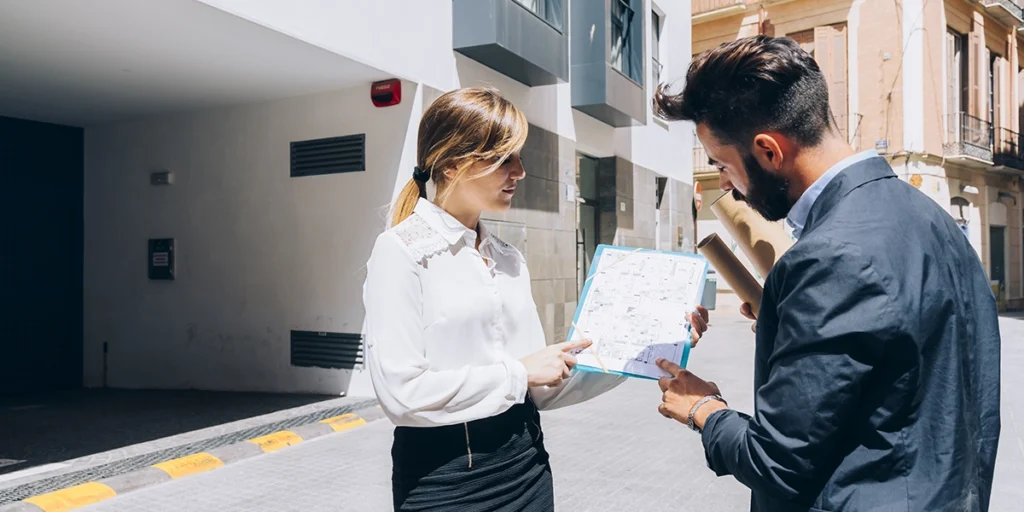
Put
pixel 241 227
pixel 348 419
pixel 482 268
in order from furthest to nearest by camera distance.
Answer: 1. pixel 241 227
2. pixel 348 419
3. pixel 482 268

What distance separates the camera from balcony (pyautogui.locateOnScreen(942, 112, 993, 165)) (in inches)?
819

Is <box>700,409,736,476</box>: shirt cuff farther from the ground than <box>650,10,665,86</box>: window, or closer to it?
closer to it

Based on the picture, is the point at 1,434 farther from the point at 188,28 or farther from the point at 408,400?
the point at 408,400

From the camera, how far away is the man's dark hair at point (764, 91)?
5.01ft

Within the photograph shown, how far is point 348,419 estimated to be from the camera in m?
7.09

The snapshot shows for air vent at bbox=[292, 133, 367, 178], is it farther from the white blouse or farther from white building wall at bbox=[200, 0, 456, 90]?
the white blouse

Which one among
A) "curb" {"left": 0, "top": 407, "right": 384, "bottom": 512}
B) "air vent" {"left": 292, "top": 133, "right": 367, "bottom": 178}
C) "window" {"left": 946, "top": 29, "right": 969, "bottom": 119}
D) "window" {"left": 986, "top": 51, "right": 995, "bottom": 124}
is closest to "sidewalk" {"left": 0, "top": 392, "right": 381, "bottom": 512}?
"curb" {"left": 0, "top": 407, "right": 384, "bottom": 512}

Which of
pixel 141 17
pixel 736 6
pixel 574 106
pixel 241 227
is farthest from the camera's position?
pixel 736 6

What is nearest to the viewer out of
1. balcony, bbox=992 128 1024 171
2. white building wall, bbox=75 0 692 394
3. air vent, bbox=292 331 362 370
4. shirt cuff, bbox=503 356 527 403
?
shirt cuff, bbox=503 356 527 403

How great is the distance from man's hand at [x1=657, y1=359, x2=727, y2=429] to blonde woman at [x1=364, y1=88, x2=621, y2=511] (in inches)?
12.1

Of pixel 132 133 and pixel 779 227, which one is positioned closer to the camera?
pixel 779 227

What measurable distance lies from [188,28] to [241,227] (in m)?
3.21

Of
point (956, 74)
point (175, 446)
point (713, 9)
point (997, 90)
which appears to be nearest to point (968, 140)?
point (956, 74)

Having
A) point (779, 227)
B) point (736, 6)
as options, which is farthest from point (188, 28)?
point (736, 6)
